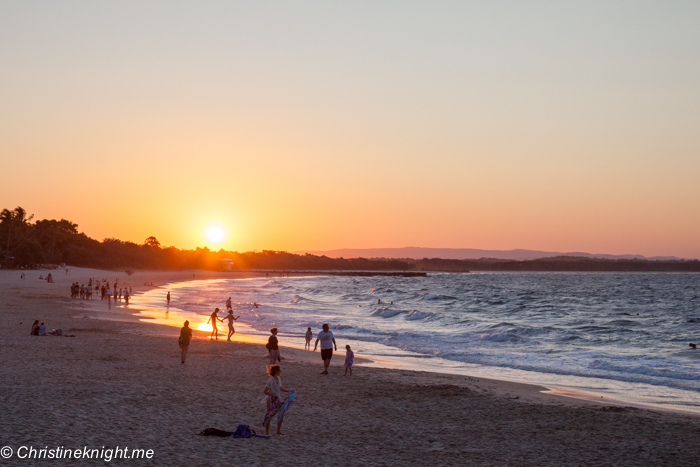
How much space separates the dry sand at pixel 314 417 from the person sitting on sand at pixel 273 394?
34 cm

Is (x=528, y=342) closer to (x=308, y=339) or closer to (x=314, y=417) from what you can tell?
(x=308, y=339)

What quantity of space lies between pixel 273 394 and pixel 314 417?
255cm

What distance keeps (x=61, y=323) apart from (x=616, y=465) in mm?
27353

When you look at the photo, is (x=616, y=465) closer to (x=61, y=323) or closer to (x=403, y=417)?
(x=403, y=417)

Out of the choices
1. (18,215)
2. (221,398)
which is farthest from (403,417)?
(18,215)

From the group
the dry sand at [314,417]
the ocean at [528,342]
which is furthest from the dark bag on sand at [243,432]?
the ocean at [528,342]

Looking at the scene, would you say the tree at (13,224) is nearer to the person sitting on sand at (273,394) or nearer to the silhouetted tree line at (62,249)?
the silhouetted tree line at (62,249)

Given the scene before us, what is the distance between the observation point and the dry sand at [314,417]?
9891mm

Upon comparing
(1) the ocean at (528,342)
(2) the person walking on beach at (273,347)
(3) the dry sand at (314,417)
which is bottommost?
(1) the ocean at (528,342)

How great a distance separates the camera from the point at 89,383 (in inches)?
568

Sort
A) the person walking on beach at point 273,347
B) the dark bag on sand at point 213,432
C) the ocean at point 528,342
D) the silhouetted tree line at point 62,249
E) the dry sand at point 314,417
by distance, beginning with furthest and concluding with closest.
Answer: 1. the silhouetted tree line at point 62,249
2. the ocean at point 528,342
3. the person walking on beach at point 273,347
4. the dark bag on sand at point 213,432
5. the dry sand at point 314,417

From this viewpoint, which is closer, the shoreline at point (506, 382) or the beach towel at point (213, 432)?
the beach towel at point (213, 432)

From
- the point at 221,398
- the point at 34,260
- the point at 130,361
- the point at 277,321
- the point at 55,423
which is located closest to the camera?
the point at 55,423

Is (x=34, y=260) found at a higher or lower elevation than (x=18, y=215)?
lower
